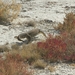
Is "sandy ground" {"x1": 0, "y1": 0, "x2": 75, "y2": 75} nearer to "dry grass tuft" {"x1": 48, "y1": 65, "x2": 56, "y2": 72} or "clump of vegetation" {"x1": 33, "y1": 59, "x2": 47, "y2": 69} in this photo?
"dry grass tuft" {"x1": 48, "y1": 65, "x2": 56, "y2": 72}

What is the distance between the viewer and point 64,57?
10016mm

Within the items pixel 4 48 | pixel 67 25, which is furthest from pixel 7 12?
pixel 4 48

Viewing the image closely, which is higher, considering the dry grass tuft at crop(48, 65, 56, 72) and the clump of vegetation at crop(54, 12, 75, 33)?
the clump of vegetation at crop(54, 12, 75, 33)

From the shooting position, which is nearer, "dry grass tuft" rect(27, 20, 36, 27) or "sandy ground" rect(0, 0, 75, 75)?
"sandy ground" rect(0, 0, 75, 75)

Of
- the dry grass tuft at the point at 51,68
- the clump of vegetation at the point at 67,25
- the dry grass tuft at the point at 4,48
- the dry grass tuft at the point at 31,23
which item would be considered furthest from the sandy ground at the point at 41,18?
the dry grass tuft at the point at 4,48

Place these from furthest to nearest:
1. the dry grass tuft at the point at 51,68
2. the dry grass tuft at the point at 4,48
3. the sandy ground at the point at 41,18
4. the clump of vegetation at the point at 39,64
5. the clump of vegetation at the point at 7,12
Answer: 1. the clump of vegetation at the point at 7,12
2. the dry grass tuft at the point at 4,48
3. the sandy ground at the point at 41,18
4. the clump of vegetation at the point at 39,64
5. the dry grass tuft at the point at 51,68

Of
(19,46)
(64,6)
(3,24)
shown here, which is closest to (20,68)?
(19,46)

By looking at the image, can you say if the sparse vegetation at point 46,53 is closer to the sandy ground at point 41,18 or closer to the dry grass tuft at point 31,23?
the sandy ground at point 41,18

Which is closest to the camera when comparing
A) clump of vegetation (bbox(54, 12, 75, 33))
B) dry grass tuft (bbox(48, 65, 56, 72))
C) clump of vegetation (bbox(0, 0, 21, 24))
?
dry grass tuft (bbox(48, 65, 56, 72))

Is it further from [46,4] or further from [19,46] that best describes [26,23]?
[46,4]

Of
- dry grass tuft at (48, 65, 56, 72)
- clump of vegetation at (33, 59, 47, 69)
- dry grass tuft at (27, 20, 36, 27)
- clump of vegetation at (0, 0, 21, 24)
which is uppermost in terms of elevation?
clump of vegetation at (0, 0, 21, 24)

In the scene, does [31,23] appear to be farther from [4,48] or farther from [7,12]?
[4,48]

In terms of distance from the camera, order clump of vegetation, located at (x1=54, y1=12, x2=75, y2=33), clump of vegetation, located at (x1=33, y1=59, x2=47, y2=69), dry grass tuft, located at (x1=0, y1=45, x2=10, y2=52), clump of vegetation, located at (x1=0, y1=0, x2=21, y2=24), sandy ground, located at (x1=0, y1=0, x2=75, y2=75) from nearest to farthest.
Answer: clump of vegetation, located at (x1=33, y1=59, x2=47, y2=69) → sandy ground, located at (x1=0, y1=0, x2=75, y2=75) → dry grass tuft, located at (x1=0, y1=45, x2=10, y2=52) → clump of vegetation, located at (x1=54, y1=12, x2=75, y2=33) → clump of vegetation, located at (x1=0, y1=0, x2=21, y2=24)

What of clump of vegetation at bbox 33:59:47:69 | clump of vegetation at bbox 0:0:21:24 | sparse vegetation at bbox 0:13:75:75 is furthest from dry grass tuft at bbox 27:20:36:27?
clump of vegetation at bbox 33:59:47:69
